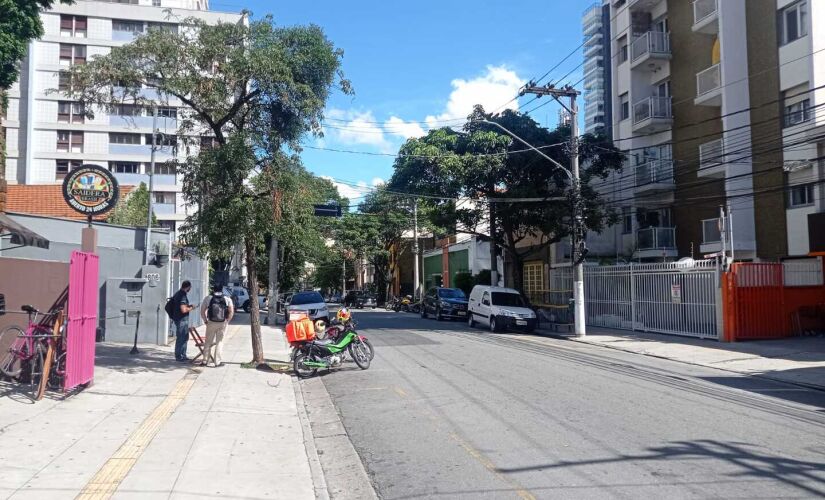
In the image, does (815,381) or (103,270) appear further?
(103,270)

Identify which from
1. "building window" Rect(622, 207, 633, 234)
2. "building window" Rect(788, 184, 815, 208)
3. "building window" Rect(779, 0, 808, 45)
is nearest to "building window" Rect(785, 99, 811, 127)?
"building window" Rect(788, 184, 815, 208)

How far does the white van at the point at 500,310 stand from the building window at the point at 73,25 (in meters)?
38.0

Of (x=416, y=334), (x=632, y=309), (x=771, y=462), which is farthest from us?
(x=632, y=309)

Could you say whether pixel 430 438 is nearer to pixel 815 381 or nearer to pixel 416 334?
pixel 815 381

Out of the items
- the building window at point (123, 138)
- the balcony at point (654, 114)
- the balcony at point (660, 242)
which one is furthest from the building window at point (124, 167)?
the balcony at point (660, 242)

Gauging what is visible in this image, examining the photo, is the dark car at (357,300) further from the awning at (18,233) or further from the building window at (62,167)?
the awning at (18,233)

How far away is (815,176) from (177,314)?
2104cm

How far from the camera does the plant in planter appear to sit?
1919 cm

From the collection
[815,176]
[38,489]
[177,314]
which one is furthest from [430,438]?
[815,176]

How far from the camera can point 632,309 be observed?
24.7m

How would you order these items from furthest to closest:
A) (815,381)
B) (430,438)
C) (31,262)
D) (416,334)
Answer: (416,334) < (815,381) < (31,262) < (430,438)

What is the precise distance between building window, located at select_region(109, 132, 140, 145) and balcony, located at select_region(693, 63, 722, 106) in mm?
39294

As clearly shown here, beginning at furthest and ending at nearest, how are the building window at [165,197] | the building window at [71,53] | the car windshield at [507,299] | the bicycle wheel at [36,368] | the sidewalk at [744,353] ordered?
the building window at [165,197] → the building window at [71,53] → the car windshield at [507,299] → the sidewalk at [744,353] → the bicycle wheel at [36,368]

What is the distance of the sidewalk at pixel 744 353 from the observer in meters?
14.5
